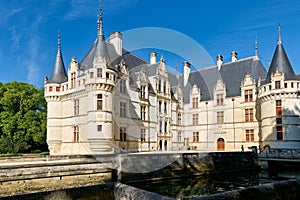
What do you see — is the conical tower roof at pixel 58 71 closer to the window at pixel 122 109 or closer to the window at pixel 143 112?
the window at pixel 122 109

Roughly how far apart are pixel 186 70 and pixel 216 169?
18.0m

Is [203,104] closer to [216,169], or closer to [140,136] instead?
[140,136]

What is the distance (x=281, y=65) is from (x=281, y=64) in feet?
0.40

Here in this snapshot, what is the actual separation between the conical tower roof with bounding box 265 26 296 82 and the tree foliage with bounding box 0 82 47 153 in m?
23.9

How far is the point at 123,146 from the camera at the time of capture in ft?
68.8

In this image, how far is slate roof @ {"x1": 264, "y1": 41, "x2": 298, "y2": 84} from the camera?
21578 millimetres

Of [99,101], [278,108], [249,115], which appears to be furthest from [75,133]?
[278,108]

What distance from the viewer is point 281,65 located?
22.0 metres

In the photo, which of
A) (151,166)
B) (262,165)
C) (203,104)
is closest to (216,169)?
(262,165)

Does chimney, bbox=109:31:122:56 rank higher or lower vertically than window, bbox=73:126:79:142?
higher

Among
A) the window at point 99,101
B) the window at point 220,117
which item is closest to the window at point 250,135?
the window at point 220,117

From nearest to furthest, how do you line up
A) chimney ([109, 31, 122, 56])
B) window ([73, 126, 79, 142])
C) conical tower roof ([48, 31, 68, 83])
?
1. window ([73, 126, 79, 142])
2. conical tower roof ([48, 31, 68, 83])
3. chimney ([109, 31, 122, 56])

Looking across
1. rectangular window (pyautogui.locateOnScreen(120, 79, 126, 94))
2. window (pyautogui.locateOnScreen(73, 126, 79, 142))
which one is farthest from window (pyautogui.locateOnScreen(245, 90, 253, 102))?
window (pyautogui.locateOnScreen(73, 126, 79, 142))

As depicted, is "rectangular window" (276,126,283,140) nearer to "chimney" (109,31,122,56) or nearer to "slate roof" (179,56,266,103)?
"slate roof" (179,56,266,103)
